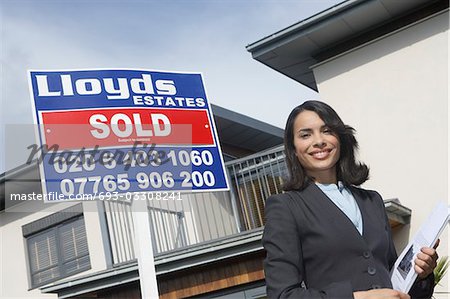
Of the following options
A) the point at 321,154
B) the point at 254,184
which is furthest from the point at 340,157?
the point at 254,184

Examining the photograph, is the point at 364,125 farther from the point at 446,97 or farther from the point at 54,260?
the point at 54,260

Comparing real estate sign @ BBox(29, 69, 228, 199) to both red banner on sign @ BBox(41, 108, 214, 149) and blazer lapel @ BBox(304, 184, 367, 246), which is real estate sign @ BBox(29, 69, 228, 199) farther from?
blazer lapel @ BBox(304, 184, 367, 246)

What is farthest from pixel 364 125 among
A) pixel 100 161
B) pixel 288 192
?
pixel 288 192

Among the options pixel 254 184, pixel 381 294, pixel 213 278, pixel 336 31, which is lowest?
pixel 381 294

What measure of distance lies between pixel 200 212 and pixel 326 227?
10.0m

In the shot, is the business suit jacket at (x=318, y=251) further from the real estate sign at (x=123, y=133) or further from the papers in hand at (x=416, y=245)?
the real estate sign at (x=123, y=133)

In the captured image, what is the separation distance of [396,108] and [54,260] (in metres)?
8.93

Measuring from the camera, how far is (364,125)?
10484mm

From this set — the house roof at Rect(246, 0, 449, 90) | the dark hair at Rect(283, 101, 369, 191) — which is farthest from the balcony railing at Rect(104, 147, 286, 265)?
the dark hair at Rect(283, 101, 369, 191)

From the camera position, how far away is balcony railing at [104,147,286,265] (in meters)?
11.1

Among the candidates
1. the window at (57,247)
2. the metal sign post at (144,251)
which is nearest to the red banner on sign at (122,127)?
the metal sign post at (144,251)

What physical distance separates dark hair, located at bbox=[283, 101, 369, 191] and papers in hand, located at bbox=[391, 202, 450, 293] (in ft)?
1.08

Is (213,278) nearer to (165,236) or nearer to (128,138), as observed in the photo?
(165,236)

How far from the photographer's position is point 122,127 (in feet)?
25.4
